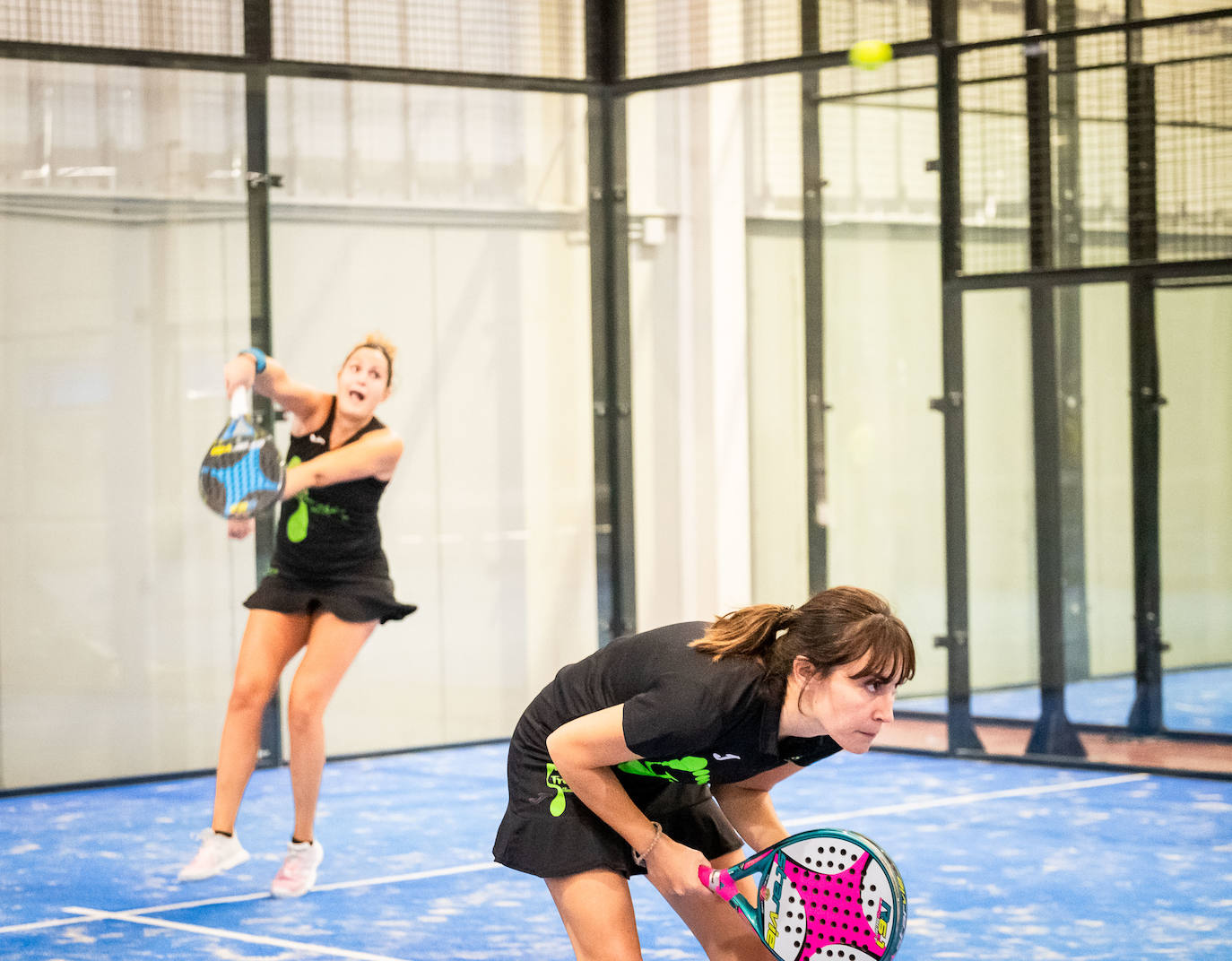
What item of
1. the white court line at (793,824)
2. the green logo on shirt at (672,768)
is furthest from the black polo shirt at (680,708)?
the white court line at (793,824)

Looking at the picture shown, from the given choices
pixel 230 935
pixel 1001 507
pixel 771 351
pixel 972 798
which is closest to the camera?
pixel 230 935

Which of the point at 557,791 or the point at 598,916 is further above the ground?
the point at 557,791

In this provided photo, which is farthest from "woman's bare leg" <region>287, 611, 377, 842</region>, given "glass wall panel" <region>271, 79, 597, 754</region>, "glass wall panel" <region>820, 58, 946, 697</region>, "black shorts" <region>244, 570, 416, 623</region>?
"glass wall panel" <region>820, 58, 946, 697</region>

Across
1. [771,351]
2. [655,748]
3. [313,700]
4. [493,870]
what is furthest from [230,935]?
[771,351]

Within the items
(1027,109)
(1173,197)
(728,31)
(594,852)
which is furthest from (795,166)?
(594,852)

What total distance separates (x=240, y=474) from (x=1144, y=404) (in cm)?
389

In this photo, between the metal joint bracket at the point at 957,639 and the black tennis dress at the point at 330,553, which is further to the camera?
the metal joint bracket at the point at 957,639

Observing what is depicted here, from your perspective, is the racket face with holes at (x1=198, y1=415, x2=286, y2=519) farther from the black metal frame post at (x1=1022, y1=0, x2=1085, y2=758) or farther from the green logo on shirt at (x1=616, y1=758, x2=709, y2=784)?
the black metal frame post at (x1=1022, y1=0, x2=1085, y2=758)

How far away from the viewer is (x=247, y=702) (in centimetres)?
524

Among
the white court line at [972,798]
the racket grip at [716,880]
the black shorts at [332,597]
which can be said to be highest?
the black shorts at [332,597]

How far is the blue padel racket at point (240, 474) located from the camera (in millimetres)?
5035

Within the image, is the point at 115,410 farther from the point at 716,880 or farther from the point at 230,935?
Answer: the point at 716,880

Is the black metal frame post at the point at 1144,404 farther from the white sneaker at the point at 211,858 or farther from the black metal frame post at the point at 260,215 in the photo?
the white sneaker at the point at 211,858

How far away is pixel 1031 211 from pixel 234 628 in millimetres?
3703
